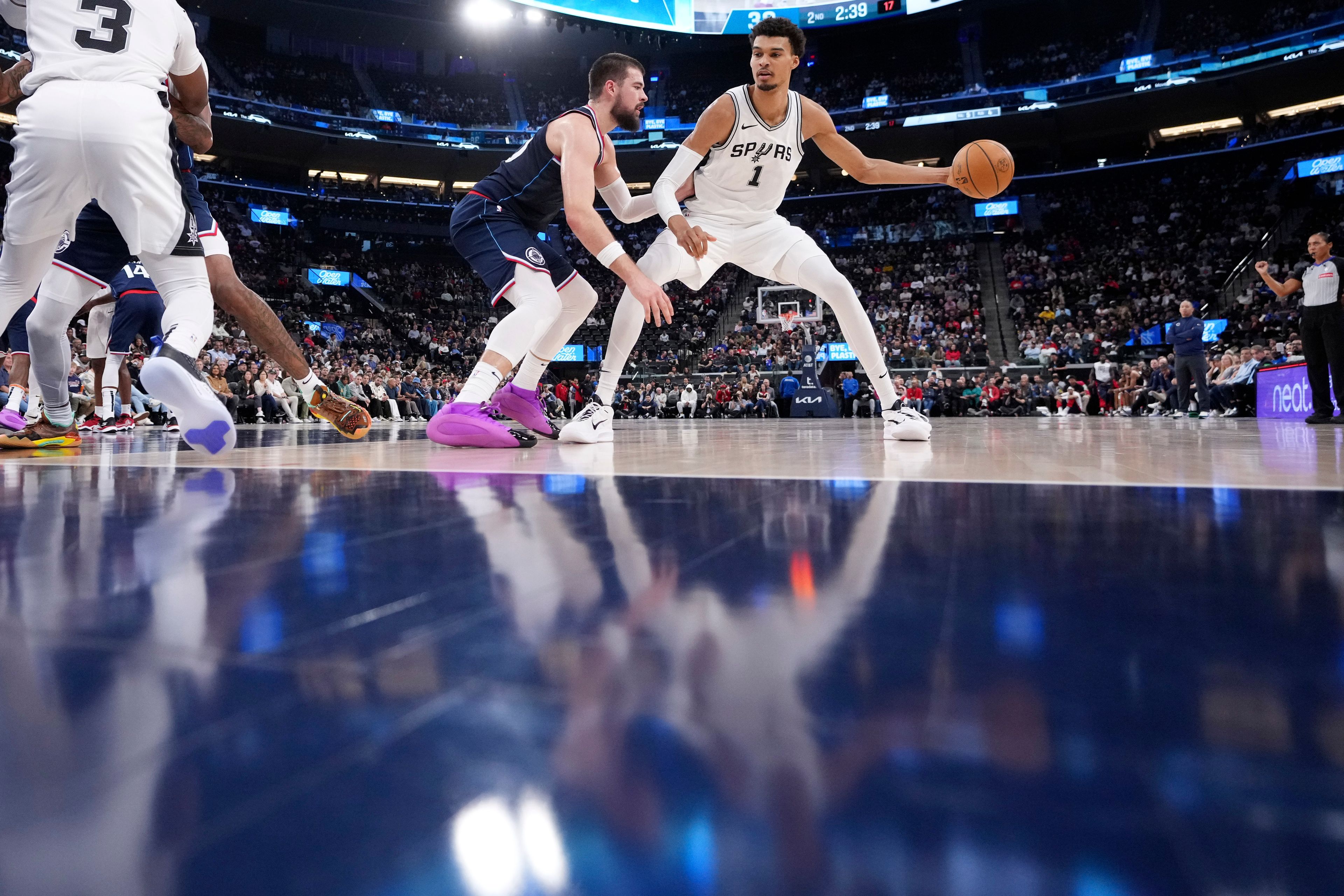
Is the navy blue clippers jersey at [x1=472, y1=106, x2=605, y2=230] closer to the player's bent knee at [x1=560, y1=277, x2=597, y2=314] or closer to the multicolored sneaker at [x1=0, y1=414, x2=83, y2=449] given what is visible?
the player's bent knee at [x1=560, y1=277, x2=597, y2=314]

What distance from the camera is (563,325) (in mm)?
3799

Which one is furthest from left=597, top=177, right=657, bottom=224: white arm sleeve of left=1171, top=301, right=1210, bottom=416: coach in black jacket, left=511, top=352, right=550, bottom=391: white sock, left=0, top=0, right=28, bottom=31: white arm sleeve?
left=1171, top=301, right=1210, bottom=416: coach in black jacket

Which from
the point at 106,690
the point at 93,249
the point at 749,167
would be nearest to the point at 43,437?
the point at 93,249

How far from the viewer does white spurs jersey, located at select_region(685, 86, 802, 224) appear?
3617 millimetres

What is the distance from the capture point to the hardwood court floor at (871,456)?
179cm

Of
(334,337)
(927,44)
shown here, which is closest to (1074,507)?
(334,337)

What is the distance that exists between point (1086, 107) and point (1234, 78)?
3305 mm

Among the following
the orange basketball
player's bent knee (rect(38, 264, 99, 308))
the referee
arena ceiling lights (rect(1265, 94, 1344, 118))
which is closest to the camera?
player's bent knee (rect(38, 264, 99, 308))

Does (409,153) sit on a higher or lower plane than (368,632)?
higher

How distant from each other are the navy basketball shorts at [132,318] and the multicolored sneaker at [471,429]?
3.03 m

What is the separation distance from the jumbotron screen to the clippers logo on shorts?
849 inches

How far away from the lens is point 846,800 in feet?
1.12

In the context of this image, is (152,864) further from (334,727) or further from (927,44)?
(927,44)

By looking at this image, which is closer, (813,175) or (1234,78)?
(1234,78)
